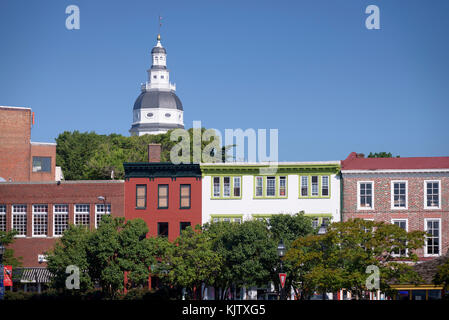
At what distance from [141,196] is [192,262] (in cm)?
1149

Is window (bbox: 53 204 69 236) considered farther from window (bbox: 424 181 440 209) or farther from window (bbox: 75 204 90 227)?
window (bbox: 424 181 440 209)

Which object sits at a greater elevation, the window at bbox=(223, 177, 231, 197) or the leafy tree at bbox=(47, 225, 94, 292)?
the window at bbox=(223, 177, 231, 197)

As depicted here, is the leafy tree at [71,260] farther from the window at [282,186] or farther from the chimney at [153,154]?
the window at [282,186]

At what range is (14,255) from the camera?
61.1m

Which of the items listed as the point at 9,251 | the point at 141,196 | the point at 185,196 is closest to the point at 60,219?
the point at 9,251

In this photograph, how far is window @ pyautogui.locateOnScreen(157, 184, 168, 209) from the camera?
197 ft

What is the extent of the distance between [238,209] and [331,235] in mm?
19043

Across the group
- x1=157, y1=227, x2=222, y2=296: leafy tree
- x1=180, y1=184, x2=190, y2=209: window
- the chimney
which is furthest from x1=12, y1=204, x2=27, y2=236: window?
x1=157, y1=227, x2=222, y2=296: leafy tree

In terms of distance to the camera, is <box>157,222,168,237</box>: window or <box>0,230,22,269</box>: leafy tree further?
<box>157,222,168,237</box>: window

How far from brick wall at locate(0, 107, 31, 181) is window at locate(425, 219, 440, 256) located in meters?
40.7

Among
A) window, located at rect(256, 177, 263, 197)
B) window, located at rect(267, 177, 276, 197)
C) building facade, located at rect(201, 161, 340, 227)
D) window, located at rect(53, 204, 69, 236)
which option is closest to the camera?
building facade, located at rect(201, 161, 340, 227)

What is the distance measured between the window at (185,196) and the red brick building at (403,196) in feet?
40.4
